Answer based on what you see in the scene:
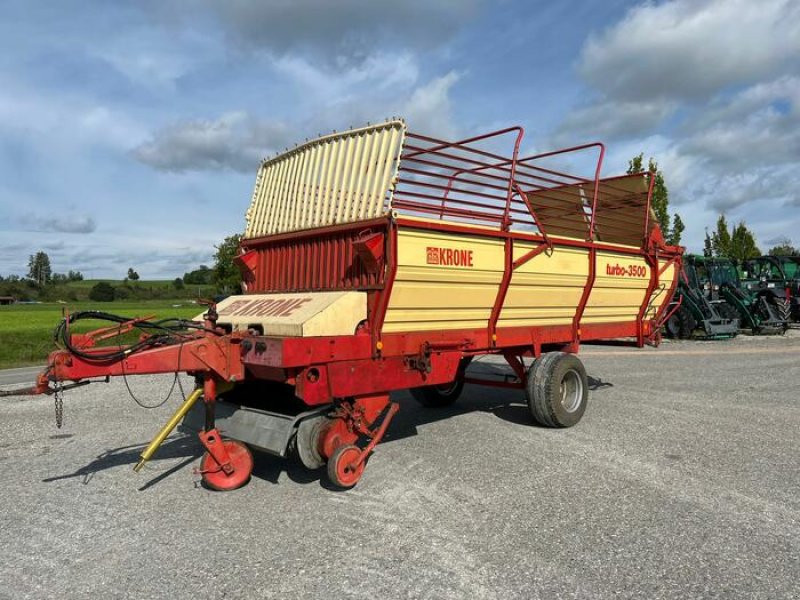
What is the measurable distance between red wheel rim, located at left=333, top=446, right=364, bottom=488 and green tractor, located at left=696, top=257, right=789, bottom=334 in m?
17.0

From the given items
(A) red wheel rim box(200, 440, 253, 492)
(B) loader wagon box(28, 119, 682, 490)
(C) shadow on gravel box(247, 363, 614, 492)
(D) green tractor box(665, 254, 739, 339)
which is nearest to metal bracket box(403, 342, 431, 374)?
(B) loader wagon box(28, 119, 682, 490)

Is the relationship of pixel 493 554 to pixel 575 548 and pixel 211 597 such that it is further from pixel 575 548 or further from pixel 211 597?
pixel 211 597

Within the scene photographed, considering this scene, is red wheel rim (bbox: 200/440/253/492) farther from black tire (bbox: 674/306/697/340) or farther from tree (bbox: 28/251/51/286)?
tree (bbox: 28/251/51/286)

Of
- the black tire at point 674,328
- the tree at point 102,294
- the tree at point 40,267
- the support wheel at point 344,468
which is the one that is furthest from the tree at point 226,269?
the tree at point 40,267

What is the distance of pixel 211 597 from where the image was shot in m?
3.25

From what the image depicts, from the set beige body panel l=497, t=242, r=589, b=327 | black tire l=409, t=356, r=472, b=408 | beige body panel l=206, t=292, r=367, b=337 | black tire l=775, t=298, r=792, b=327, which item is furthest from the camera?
black tire l=775, t=298, r=792, b=327

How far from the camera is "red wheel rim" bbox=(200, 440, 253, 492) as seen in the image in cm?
480

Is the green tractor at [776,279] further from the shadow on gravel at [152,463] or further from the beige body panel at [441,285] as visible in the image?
the shadow on gravel at [152,463]

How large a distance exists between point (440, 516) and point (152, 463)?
2.96m

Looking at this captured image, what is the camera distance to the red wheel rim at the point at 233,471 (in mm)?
4801

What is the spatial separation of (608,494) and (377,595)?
2.31 metres

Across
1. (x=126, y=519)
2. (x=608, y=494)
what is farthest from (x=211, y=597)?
(x=608, y=494)

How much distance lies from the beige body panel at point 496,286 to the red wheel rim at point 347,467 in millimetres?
1052

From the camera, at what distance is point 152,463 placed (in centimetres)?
562
